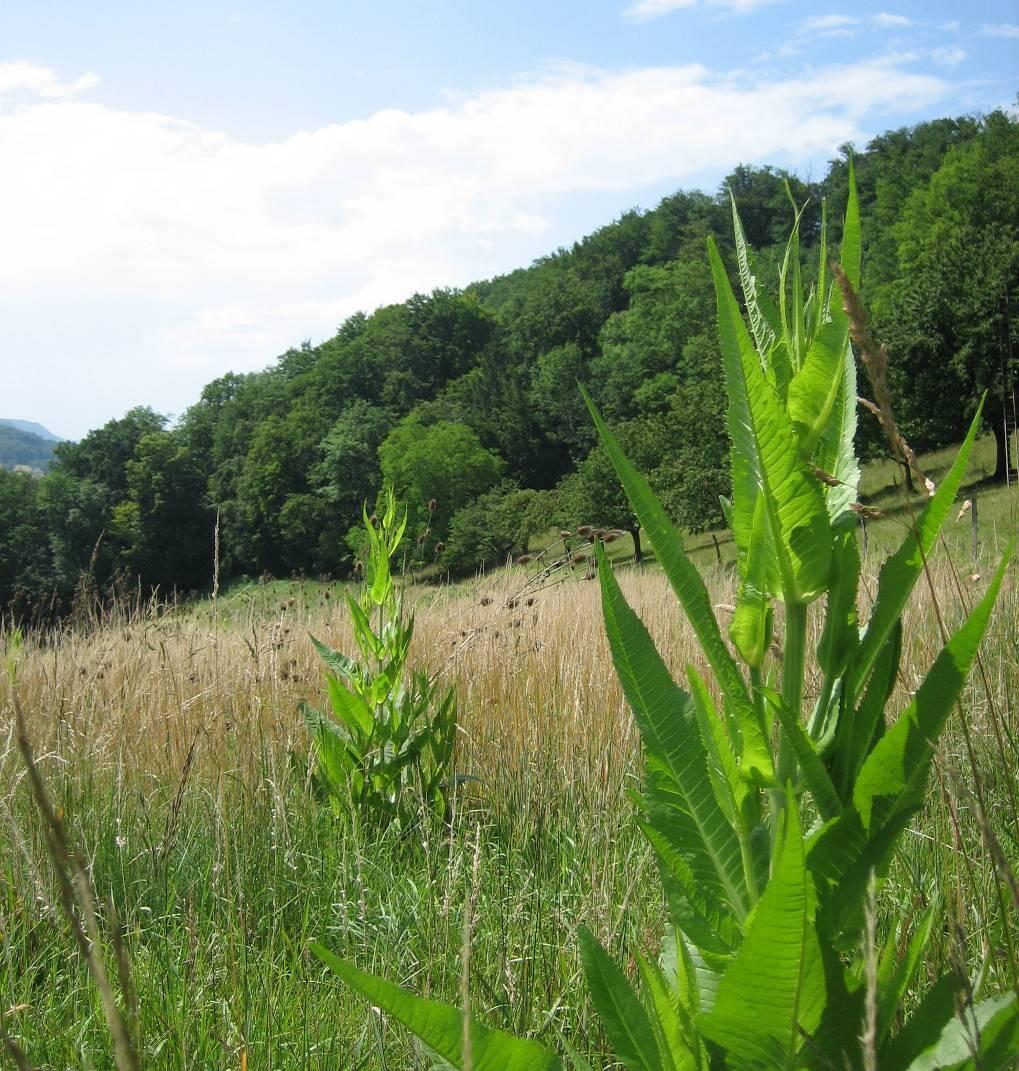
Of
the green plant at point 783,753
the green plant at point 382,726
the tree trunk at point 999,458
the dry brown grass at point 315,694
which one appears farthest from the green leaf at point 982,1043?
the tree trunk at point 999,458

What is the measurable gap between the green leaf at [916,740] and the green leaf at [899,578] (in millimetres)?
60

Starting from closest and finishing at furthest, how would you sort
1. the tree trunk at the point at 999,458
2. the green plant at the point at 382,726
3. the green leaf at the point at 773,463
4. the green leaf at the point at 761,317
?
1. the green leaf at the point at 773,463
2. the green leaf at the point at 761,317
3. the green plant at the point at 382,726
4. the tree trunk at the point at 999,458

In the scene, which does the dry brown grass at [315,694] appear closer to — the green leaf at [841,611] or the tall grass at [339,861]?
the tall grass at [339,861]

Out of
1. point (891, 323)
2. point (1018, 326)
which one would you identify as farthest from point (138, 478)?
point (1018, 326)

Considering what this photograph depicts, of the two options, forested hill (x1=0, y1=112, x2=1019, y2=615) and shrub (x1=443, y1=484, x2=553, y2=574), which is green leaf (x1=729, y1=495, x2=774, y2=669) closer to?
forested hill (x1=0, y1=112, x2=1019, y2=615)

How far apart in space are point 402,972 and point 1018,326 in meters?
29.8

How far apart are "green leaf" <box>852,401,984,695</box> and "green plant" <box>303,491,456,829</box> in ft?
8.95

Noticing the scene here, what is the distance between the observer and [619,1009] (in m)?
0.98

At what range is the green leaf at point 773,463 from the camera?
899 mm

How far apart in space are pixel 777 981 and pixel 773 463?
0.48 meters

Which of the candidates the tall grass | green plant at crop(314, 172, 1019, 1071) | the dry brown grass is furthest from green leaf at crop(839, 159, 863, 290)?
the dry brown grass

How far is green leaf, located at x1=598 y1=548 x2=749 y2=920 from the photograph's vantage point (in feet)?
3.18

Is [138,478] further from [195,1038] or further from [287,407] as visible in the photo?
[195,1038]

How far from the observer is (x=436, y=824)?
322 cm
